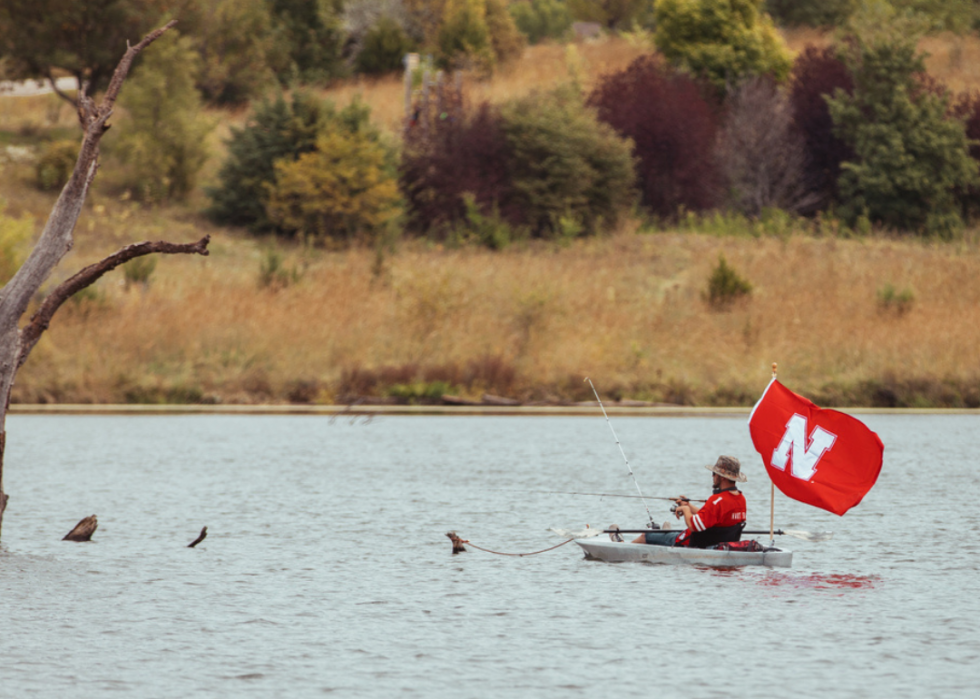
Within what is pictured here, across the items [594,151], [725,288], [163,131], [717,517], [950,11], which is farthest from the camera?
[950,11]

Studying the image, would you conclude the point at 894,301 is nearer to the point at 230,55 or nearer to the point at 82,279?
the point at 82,279

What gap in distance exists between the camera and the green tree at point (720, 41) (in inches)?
2213

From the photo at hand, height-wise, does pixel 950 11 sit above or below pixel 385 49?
above

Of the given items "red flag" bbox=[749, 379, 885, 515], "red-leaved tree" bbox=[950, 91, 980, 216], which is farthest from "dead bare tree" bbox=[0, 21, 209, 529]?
"red-leaved tree" bbox=[950, 91, 980, 216]

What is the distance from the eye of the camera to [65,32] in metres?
50.4

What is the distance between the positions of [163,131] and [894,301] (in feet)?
77.6

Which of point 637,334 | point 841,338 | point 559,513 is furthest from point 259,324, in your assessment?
point 559,513

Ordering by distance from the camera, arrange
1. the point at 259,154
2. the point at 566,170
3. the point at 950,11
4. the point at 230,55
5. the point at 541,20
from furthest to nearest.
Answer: the point at 541,20
the point at 950,11
the point at 230,55
the point at 566,170
the point at 259,154

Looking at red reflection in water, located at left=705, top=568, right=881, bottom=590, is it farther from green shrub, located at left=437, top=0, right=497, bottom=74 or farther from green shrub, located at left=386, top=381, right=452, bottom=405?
green shrub, located at left=437, top=0, right=497, bottom=74

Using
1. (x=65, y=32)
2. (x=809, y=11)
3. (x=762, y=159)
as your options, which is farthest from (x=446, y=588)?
(x=809, y=11)

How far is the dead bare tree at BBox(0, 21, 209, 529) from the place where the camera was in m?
13.9

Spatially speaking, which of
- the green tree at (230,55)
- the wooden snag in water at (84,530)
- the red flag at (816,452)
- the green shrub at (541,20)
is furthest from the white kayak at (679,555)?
the green shrub at (541,20)

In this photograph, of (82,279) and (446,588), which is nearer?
(446,588)

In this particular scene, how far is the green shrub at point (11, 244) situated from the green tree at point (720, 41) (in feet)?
98.2
